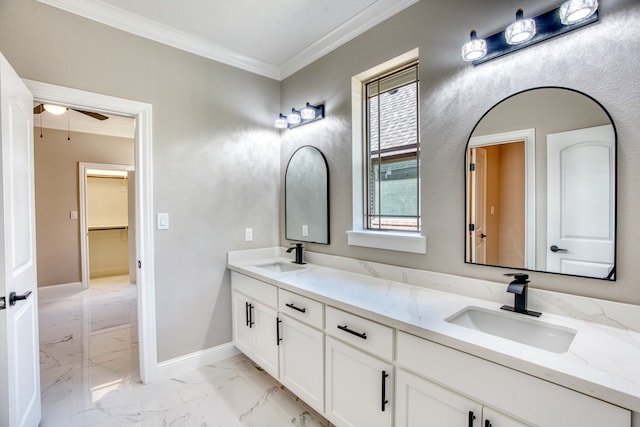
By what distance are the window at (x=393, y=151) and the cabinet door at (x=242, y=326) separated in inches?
47.8

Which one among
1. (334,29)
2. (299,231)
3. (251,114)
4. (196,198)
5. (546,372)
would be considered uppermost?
(334,29)

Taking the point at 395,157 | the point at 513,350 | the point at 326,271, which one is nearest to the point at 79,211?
the point at 326,271

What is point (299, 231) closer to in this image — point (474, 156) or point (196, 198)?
point (196, 198)

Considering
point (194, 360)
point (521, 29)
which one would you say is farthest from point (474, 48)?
point (194, 360)

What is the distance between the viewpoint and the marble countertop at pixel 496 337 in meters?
0.88

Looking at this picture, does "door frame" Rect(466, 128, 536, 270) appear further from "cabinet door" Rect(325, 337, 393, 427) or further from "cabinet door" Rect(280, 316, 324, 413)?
"cabinet door" Rect(280, 316, 324, 413)

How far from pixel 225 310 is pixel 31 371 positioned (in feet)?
4.13

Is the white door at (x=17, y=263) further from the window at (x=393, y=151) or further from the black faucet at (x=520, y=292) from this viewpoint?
the black faucet at (x=520, y=292)

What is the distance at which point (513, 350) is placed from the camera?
1.04 metres

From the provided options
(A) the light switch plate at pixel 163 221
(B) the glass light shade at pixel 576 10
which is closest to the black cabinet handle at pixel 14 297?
(A) the light switch plate at pixel 163 221

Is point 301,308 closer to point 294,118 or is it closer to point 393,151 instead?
point 393,151

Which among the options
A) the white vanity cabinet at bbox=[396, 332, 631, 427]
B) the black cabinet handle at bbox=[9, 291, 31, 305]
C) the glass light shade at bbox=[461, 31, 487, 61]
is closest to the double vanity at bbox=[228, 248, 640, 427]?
the white vanity cabinet at bbox=[396, 332, 631, 427]

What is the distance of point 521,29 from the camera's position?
4.40ft

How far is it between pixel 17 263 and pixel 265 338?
1.49m
